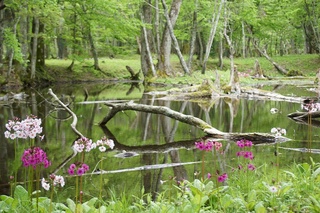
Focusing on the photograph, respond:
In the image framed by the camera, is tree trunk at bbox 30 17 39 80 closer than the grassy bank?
Yes

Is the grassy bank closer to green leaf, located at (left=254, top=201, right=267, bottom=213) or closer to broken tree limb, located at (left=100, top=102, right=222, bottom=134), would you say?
broken tree limb, located at (left=100, top=102, right=222, bottom=134)

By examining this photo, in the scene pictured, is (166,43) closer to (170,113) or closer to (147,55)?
(147,55)

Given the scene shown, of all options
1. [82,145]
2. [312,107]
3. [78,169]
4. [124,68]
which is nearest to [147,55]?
[124,68]

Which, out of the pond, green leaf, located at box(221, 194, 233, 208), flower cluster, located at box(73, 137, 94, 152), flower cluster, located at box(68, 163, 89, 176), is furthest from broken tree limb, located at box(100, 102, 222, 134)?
flower cluster, located at box(68, 163, 89, 176)

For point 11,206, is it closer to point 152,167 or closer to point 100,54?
point 152,167

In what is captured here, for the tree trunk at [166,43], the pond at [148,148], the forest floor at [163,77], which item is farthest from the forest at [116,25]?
the pond at [148,148]

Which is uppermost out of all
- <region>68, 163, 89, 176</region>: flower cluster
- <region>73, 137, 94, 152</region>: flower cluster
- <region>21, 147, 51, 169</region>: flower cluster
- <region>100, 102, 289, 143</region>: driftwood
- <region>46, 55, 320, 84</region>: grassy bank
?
<region>46, 55, 320, 84</region>: grassy bank

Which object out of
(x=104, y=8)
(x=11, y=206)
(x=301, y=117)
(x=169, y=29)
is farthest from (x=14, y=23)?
(x=11, y=206)

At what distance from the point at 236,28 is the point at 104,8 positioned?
20.6 metres

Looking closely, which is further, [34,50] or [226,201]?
[34,50]

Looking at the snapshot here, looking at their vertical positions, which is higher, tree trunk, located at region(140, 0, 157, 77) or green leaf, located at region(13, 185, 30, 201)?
tree trunk, located at region(140, 0, 157, 77)

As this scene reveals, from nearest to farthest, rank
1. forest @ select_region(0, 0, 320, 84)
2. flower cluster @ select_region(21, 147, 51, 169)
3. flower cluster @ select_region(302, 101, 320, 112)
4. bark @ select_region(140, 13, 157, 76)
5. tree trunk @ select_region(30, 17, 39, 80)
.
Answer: flower cluster @ select_region(21, 147, 51, 169), flower cluster @ select_region(302, 101, 320, 112), forest @ select_region(0, 0, 320, 84), tree trunk @ select_region(30, 17, 39, 80), bark @ select_region(140, 13, 157, 76)

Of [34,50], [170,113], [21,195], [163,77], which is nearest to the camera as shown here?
[21,195]

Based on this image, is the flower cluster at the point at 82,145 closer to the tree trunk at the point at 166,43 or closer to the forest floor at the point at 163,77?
the forest floor at the point at 163,77
